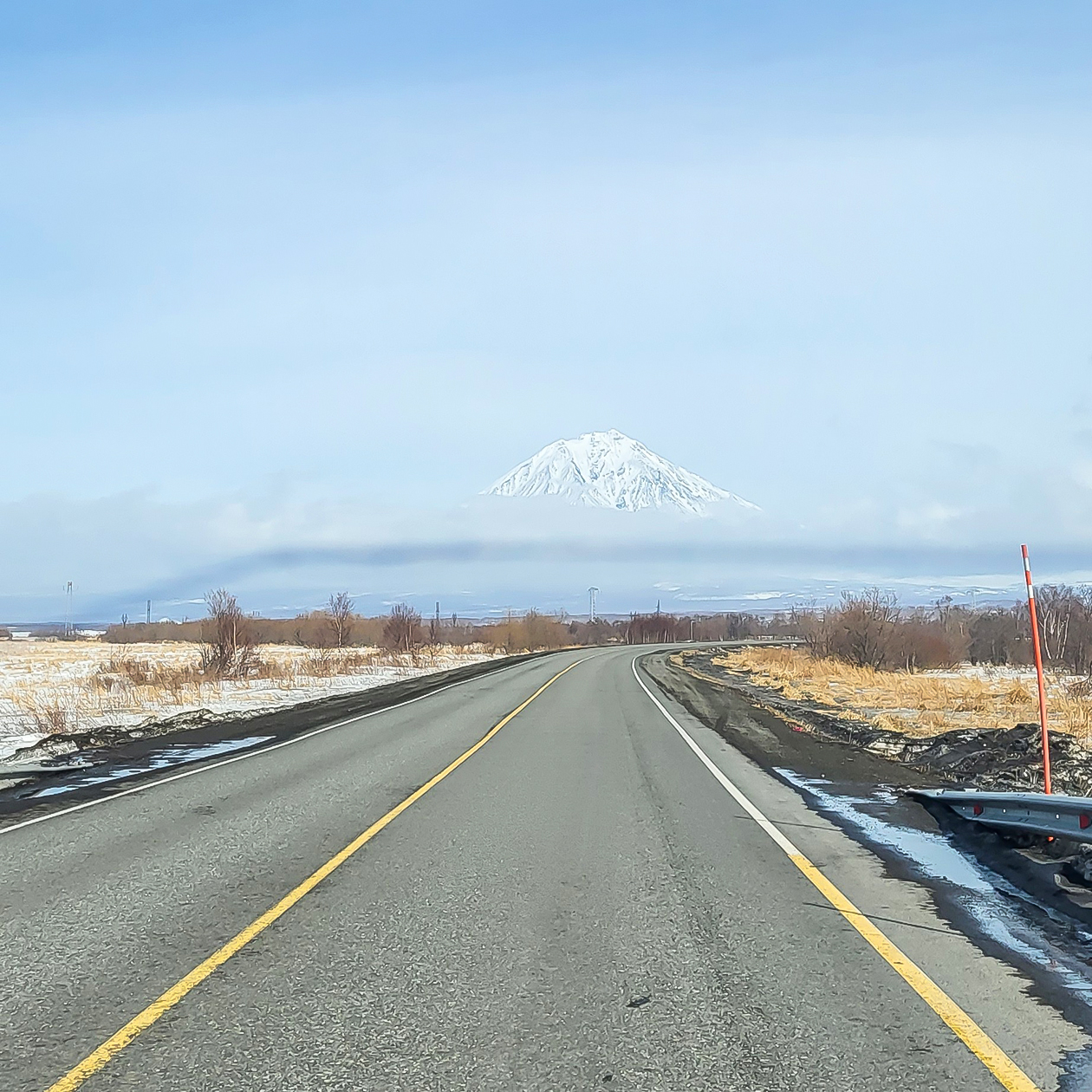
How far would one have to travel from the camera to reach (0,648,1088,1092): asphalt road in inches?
170

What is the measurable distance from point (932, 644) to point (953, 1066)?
52.8 m

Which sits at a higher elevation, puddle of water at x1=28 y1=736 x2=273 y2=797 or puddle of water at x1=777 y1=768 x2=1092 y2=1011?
puddle of water at x1=28 y1=736 x2=273 y2=797

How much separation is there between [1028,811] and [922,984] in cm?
396

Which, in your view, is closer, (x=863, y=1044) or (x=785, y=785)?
(x=863, y=1044)

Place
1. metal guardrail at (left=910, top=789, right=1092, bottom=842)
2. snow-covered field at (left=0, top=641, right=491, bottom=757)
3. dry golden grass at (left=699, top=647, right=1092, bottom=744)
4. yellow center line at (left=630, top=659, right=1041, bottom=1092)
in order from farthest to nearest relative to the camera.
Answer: snow-covered field at (left=0, top=641, right=491, bottom=757)
dry golden grass at (left=699, top=647, right=1092, bottom=744)
metal guardrail at (left=910, top=789, right=1092, bottom=842)
yellow center line at (left=630, top=659, right=1041, bottom=1092)

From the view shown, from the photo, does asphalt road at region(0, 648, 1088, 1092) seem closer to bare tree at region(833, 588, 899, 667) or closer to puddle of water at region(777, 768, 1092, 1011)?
puddle of water at region(777, 768, 1092, 1011)

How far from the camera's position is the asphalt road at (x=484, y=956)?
4.32 meters

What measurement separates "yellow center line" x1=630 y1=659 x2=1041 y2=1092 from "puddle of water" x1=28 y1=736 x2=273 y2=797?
8797mm

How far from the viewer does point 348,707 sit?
1050 inches

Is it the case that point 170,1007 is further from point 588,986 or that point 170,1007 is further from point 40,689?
point 40,689

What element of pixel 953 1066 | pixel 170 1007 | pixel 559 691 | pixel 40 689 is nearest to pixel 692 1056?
pixel 953 1066

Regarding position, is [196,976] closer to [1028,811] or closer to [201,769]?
[1028,811]

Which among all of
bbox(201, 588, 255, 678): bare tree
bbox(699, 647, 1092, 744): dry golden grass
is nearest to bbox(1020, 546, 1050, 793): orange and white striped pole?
bbox(699, 647, 1092, 744): dry golden grass

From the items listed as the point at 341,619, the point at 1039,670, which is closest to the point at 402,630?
the point at 341,619
